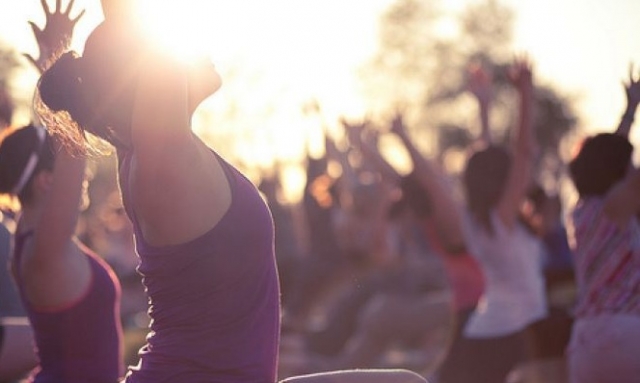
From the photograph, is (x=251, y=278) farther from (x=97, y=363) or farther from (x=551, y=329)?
(x=551, y=329)

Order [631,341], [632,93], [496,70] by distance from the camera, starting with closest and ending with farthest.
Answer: [631,341] < [632,93] < [496,70]

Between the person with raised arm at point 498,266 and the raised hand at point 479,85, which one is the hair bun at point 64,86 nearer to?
the person with raised arm at point 498,266

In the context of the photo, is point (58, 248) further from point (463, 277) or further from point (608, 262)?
point (463, 277)

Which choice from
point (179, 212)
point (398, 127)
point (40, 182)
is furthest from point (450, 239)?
point (179, 212)

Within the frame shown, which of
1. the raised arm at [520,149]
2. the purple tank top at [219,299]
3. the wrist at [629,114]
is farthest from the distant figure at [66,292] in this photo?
the raised arm at [520,149]

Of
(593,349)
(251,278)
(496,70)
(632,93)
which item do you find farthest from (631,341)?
(496,70)

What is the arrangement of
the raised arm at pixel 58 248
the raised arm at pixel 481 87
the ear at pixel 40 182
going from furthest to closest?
the raised arm at pixel 481 87 < the ear at pixel 40 182 < the raised arm at pixel 58 248

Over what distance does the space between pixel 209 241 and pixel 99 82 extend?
1.74ft

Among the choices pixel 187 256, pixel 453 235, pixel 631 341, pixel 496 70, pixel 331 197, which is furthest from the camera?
pixel 496 70

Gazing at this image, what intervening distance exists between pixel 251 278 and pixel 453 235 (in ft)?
14.8

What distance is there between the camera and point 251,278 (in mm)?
3771

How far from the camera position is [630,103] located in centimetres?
626

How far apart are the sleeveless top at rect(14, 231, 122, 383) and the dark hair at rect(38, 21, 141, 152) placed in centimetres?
140

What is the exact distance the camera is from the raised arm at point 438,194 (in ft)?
25.0
